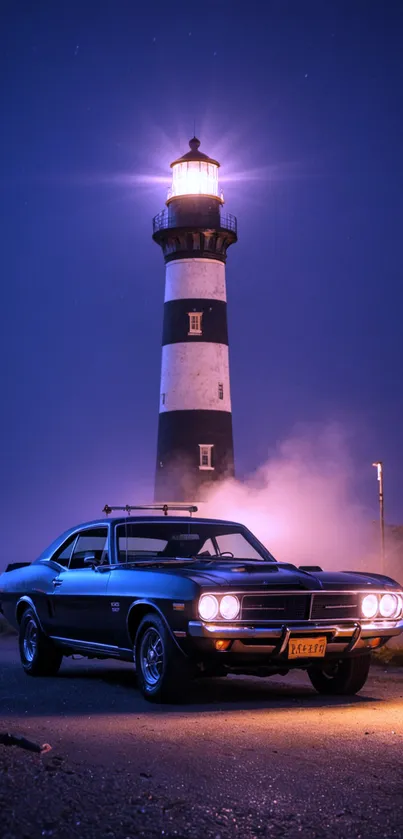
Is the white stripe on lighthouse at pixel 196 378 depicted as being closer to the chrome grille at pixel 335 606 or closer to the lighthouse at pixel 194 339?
the lighthouse at pixel 194 339

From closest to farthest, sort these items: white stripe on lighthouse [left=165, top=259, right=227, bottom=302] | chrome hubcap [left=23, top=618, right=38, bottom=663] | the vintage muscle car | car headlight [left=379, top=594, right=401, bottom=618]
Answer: the vintage muscle car
car headlight [left=379, top=594, right=401, bottom=618]
chrome hubcap [left=23, top=618, right=38, bottom=663]
white stripe on lighthouse [left=165, top=259, right=227, bottom=302]

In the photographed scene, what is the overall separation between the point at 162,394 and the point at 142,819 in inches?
1558

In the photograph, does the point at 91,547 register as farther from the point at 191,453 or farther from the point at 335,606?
the point at 191,453

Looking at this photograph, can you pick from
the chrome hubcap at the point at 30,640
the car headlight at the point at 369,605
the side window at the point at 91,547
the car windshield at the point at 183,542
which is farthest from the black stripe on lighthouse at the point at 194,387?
the car headlight at the point at 369,605

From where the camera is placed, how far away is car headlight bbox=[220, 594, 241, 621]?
9875 millimetres

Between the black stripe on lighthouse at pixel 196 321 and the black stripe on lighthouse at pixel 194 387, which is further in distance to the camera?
the black stripe on lighthouse at pixel 196 321

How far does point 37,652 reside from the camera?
12.8 m

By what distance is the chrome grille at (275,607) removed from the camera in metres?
9.95

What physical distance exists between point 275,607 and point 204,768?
3.14 metres

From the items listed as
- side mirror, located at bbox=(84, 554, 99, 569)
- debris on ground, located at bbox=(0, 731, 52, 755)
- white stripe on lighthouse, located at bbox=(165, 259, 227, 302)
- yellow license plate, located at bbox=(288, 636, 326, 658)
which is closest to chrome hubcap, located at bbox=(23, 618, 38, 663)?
side mirror, located at bbox=(84, 554, 99, 569)

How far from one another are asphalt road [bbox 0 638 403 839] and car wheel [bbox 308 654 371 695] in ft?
0.67

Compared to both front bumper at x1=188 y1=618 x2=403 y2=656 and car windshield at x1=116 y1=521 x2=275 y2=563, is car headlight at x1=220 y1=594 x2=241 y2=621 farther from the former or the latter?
car windshield at x1=116 y1=521 x2=275 y2=563

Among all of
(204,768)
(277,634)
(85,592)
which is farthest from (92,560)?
(204,768)

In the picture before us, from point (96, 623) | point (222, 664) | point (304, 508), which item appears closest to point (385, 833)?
point (222, 664)
